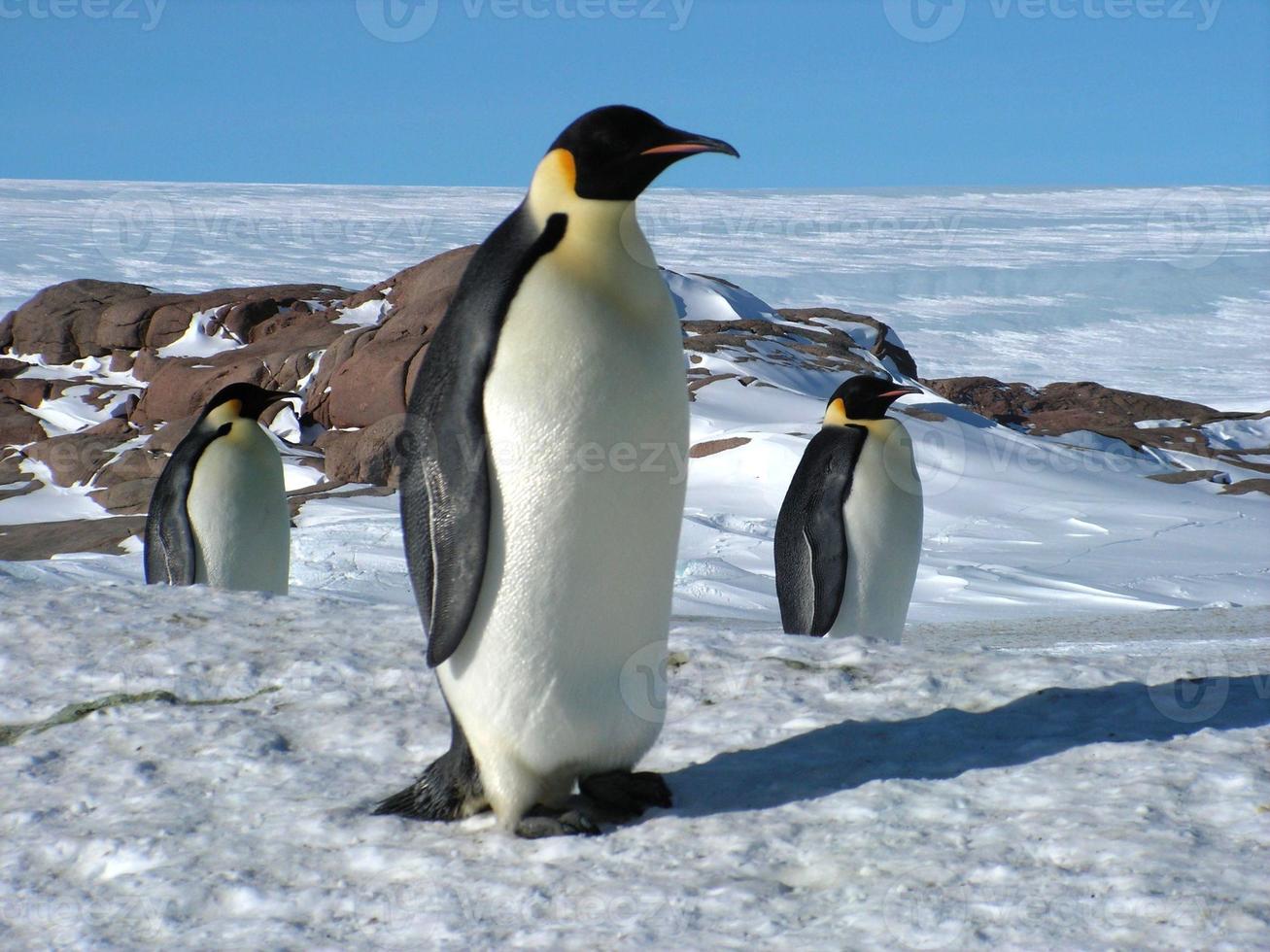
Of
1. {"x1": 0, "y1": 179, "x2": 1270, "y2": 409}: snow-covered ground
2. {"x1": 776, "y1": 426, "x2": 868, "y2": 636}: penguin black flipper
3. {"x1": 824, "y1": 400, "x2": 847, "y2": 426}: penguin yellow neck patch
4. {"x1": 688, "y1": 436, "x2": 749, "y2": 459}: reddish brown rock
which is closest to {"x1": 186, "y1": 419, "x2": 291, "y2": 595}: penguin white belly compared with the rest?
{"x1": 776, "y1": 426, "x2": 868, "y2": 636}: penguin black flipper

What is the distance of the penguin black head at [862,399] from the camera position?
548 centimetres

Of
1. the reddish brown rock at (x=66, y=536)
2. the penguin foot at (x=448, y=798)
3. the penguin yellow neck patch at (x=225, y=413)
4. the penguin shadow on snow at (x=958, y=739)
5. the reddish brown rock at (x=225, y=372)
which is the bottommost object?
the reddish brown rock at (x=66, y=536)

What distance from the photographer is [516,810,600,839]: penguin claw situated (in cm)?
246

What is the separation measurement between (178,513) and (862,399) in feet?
10.7

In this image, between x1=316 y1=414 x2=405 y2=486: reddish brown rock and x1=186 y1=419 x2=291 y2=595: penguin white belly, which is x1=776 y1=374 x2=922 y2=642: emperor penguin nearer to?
x1=186 y1=419 x2=291 y2=595: penguin white belly

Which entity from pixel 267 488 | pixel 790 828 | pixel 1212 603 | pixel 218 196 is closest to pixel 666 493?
pixel 790 828

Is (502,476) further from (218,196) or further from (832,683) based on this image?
(218,196)

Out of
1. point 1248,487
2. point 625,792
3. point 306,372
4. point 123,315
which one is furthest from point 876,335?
point 625,792

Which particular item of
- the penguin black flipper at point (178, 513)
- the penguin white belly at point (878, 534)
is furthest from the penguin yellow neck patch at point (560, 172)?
the penguin black flipper at point (178, 513)

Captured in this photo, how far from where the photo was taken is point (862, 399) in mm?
5500

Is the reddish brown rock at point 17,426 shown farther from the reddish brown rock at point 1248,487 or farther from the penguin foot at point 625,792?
the penguin foot at point 625,792

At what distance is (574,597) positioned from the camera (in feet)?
8.15

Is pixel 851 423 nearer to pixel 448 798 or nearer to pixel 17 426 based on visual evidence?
pixel 448 798

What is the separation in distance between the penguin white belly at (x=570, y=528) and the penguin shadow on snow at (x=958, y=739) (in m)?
0.26
